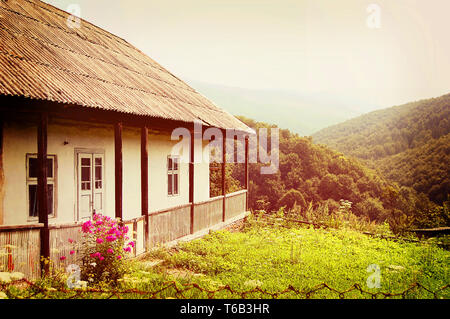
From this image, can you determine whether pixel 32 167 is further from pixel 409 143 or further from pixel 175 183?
pixel 409 143

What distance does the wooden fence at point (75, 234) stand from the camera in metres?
5.48

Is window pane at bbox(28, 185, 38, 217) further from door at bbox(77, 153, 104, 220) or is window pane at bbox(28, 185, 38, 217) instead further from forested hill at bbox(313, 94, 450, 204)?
forested hill at bbox(313, 94, 450, 204)

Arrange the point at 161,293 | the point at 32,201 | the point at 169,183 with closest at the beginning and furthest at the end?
the point at 161,293 < the point at 32,201 < the point at 169,183

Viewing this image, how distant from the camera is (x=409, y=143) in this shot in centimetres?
5041

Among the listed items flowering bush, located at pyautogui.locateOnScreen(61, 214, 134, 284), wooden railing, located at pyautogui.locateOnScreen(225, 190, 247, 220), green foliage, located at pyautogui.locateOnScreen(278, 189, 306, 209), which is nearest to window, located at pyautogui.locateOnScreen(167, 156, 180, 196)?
wooden railing, located at pyautogui.locateOnScreen(225, 190, 247, 220)

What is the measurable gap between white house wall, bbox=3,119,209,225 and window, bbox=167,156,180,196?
0.20 metres

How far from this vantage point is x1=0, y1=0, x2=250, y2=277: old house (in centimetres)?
605

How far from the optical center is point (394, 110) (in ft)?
235

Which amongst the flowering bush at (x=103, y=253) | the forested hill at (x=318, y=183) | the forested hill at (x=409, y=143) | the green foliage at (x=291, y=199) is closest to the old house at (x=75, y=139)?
the flowering bush at (x=103, y=253)

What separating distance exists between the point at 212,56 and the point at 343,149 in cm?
8157

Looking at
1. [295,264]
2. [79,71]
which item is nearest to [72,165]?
[79,71]

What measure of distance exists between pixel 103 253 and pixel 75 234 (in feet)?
2.53

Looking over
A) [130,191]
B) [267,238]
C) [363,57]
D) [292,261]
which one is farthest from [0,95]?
[363,57]
